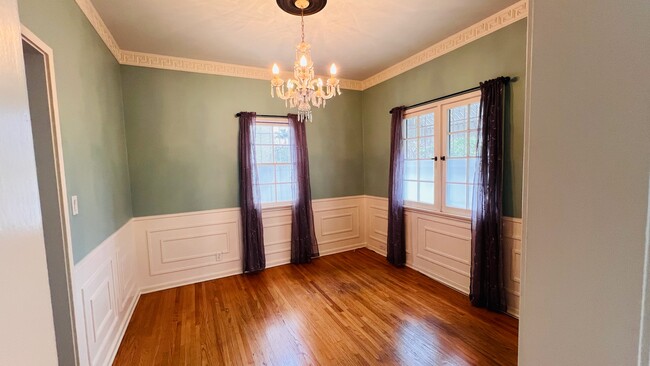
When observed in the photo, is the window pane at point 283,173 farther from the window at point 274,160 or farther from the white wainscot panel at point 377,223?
the white wainscot panel at point 377,223

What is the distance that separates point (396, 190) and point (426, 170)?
0.49 metres

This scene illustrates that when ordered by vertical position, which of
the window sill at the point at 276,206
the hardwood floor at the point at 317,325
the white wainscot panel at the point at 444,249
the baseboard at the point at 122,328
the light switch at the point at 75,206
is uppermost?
the light switch at the point at 75,206

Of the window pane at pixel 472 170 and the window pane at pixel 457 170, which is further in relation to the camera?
the window pane at pixel 457 170

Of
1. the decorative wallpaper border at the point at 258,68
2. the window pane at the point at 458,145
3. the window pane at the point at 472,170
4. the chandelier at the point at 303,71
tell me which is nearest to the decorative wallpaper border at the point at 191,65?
the decorative wallpaper border at the point at 258,68

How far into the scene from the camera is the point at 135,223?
9.99 ft

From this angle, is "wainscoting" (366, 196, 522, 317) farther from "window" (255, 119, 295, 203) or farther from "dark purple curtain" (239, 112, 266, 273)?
"dark purple curtain" (239, 112, 266, 273)

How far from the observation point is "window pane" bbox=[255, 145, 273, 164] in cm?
367

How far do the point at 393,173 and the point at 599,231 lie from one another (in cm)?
319

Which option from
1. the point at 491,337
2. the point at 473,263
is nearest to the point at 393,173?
the point at 473,263

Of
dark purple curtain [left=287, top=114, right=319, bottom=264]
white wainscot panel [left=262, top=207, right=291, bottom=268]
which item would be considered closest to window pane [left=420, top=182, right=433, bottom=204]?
dark purple curtain [left=287, top=114, right=319, bottom=264]

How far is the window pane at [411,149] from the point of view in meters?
3.47

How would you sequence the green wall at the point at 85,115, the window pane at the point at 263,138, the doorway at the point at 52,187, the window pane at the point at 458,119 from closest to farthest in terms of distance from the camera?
the doorway at the point at 52,187, the green wall at the point at 85,115, the window pane at the point at 458,119, the window pane at the point at 263,138

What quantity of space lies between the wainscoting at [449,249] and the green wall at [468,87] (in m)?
0.38

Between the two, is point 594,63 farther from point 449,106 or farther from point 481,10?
point 449,106
